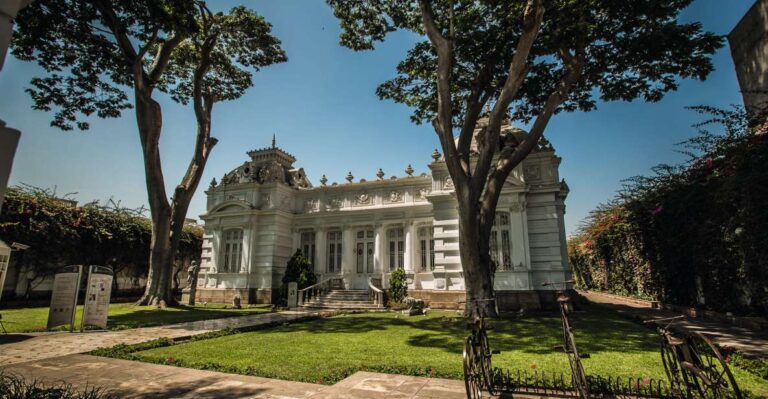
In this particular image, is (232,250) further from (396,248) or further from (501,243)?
(501,243)

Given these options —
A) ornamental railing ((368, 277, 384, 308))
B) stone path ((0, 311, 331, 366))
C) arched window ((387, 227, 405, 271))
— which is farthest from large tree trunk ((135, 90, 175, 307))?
arched window ((387, 227, 405, 271))

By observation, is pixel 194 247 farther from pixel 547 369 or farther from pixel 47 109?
pixel 547 369

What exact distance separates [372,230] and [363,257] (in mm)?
1512

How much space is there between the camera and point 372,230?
20.0 m

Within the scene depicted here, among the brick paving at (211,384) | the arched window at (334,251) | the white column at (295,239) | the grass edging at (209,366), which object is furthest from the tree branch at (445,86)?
the white column at (295,239)

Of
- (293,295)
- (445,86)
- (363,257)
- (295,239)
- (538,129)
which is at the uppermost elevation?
(445,86)

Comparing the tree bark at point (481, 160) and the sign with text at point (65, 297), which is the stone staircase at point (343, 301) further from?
the sign with text at point (65, 297)

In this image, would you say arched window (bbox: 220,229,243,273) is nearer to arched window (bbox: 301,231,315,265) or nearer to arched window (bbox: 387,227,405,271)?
arched window (bbox: 301,231,315,265)

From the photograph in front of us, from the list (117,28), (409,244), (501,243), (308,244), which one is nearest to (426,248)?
(409,244)

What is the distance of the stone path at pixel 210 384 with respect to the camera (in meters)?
4.50

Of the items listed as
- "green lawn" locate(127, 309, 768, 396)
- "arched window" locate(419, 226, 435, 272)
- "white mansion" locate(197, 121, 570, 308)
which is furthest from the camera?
"arched window" locate(419, 226, 435, 272)

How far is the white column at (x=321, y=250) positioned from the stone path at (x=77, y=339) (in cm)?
895

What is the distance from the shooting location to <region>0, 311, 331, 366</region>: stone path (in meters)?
6.89

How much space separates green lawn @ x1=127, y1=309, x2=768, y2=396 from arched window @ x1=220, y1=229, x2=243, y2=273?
10.9m
